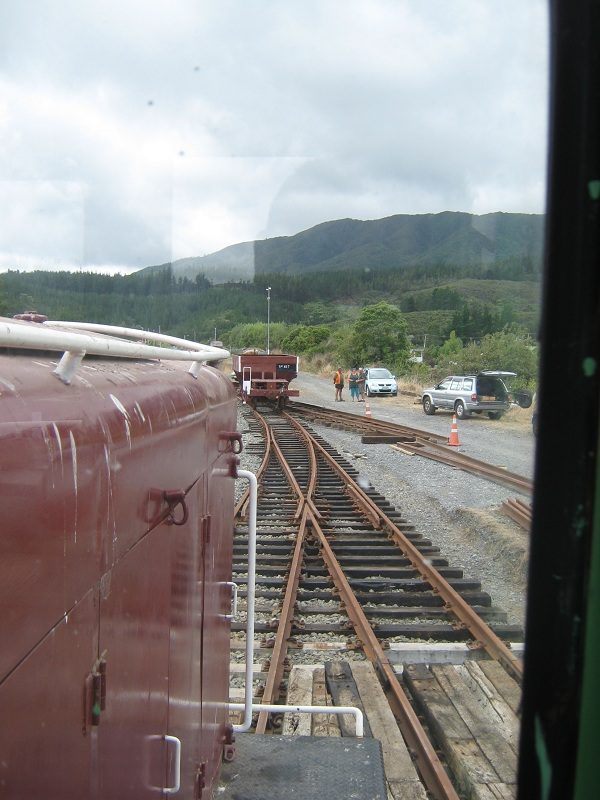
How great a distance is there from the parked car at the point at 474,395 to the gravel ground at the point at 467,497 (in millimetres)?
426

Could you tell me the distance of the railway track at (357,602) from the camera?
4.86 metres

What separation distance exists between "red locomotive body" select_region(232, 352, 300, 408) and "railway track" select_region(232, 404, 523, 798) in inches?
570

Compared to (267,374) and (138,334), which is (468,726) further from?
(267,374)

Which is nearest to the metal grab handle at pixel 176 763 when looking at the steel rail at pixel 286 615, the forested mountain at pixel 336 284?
the forested mountain at pixel 336 284

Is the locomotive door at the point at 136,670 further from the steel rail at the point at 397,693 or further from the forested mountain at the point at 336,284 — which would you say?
the steel rail at the point at 397,693

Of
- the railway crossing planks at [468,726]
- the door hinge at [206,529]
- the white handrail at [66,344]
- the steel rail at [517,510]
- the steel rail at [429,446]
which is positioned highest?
the white handrail at [66,344]

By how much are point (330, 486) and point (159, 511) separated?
10.3 m

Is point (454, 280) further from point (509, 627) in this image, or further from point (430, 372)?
point (509, 627)

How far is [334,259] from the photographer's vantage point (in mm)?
26719

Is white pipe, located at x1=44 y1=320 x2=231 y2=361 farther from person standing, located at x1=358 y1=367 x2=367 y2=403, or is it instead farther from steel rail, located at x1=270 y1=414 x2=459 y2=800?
person standing, located at x1=358 y1=367 x2=367 y2=403

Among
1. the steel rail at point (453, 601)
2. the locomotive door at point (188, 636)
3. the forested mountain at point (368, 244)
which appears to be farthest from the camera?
the forested mountain at point (368, 244)

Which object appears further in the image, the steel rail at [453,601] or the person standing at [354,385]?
the person standing at [354,385]

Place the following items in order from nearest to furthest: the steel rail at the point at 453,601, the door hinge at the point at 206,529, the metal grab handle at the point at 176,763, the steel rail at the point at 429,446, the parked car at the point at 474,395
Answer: the metal grab handle at the point at 176,763 → the door hinge at the point at 206,529 → the steel rail at the point at 453,601 → the steel rail at the point at 429,446 → the parked car at the point at 474,395

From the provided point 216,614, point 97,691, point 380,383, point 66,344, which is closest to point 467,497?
point 216,614
